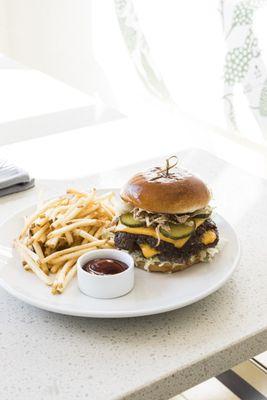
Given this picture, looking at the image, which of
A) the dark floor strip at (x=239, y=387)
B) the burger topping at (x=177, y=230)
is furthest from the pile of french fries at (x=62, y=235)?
the dark floor strip at (x=239, y=387)

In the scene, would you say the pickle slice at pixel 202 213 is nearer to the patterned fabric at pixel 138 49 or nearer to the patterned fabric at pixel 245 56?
the patterned fabric at pixel 245 56

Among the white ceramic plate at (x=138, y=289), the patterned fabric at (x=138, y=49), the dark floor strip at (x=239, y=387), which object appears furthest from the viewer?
the patterned fabric at (x=138, y=49)

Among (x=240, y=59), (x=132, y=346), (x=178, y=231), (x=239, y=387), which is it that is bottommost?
(x=239, y=387)

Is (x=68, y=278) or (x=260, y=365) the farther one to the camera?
(x=260, y=365)

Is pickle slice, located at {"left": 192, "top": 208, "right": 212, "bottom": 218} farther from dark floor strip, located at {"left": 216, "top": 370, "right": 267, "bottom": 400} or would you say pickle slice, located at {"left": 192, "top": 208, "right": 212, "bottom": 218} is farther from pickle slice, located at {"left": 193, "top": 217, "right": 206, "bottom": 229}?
dark floor strip, located at {"left": 216, "top": 370, "right": 267, "bottom": 400}

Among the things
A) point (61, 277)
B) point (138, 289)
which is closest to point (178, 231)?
point (138, 289)

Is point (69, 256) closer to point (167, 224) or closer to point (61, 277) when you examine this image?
point (61, 277)
